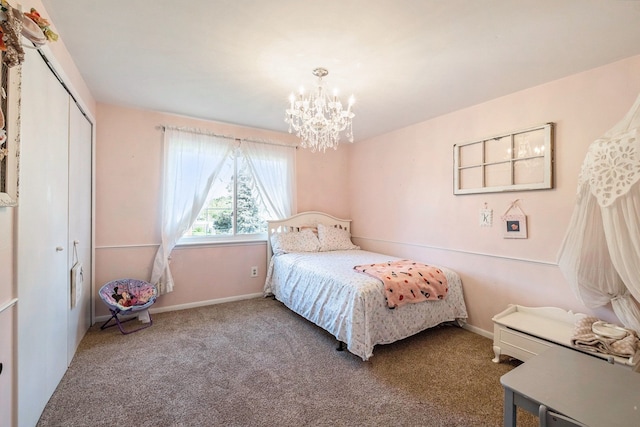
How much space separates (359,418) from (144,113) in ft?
12.0

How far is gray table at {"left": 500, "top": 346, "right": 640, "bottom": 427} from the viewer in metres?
0.88

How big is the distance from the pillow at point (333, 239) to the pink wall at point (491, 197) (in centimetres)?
40

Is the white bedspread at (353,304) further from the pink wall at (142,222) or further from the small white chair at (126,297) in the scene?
the small white chair at (126,297)

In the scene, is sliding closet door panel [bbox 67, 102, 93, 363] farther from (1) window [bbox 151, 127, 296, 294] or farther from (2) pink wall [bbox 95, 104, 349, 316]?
(1) window [bbox 151, 127, 296, 294]

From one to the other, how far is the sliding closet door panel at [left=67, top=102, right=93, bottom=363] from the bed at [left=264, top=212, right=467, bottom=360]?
194 cm

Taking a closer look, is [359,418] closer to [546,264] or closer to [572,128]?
[546,264]

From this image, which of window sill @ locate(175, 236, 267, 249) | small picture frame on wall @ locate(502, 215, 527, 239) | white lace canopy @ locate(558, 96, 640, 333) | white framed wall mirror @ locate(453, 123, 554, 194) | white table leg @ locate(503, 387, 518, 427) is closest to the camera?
white table leg @ locate(503, 387, 518, 427)

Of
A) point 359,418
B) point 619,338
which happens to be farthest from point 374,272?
point 619,338

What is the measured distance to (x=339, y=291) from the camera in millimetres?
2482

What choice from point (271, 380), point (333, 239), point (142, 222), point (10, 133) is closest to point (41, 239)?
point (10, 133)

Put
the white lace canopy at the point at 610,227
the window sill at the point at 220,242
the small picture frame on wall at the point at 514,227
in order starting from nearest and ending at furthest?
the white lace canopy at the point at 610,227, the small picture frame on wall at the point at 514,227, the window sill at the point at 220,242

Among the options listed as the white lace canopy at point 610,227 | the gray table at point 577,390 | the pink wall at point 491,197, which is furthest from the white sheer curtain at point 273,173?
the gray table at point 577,390

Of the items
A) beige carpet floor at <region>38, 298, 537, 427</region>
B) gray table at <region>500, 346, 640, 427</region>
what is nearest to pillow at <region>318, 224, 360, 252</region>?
beige carpet floor at <region>38, 298, 537, 427</region>

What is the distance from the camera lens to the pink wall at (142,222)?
9.93ft
